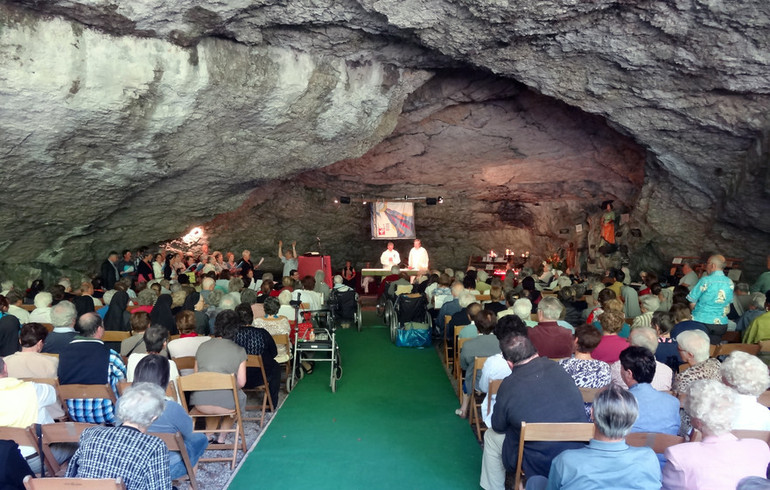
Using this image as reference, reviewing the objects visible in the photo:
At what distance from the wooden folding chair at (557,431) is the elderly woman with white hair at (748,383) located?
2.60 ft

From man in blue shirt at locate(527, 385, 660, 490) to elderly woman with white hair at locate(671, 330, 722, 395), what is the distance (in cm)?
135

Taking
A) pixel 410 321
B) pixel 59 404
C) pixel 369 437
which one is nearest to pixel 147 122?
pixel 59 404

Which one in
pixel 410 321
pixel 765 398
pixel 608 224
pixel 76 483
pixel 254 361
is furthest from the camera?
pixel 608 224

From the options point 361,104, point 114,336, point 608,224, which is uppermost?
point 361,104

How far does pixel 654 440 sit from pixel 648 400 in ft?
0.90

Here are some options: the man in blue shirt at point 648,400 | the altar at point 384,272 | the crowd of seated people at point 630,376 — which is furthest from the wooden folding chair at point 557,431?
the altar at point 384,272

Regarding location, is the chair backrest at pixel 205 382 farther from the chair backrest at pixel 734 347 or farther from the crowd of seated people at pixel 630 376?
the chair backrest at pixel 734 347

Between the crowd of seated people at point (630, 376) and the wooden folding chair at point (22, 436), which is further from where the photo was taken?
the wooden folding chair at point (22, 436)

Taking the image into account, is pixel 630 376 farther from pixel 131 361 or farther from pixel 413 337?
pixel 413 337

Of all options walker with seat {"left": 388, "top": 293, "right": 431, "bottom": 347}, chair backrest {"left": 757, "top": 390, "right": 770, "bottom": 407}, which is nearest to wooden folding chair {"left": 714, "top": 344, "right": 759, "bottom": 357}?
chair backrest {"left": 757, "top": 390, "right": 770, "bottom": 407}

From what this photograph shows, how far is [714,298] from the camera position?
594 cm

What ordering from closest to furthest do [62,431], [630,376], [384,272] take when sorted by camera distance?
[62,431] → [630,376] → [384,272]

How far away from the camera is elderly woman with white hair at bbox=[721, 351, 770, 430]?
116 inches

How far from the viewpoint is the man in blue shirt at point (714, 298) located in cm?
586
